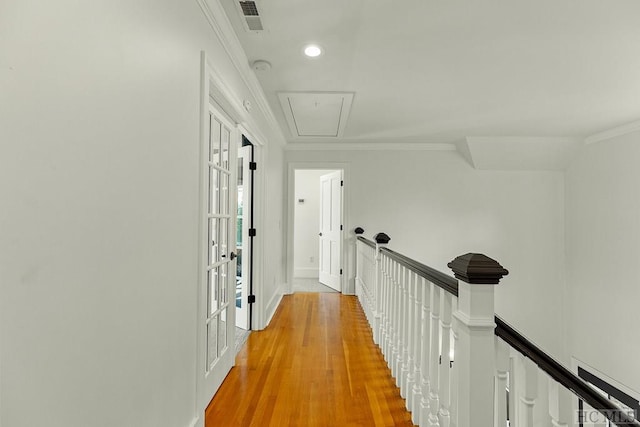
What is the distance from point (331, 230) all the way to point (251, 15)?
392 cm

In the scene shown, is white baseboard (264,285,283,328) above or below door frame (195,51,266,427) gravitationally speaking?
below

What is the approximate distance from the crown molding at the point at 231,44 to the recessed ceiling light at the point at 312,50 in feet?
1.49

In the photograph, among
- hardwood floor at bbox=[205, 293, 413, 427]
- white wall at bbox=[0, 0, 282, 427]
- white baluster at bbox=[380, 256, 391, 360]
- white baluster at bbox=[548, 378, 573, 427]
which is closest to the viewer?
white wall at bbox=[0, 0, 282, 427]

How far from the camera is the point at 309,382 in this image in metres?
2.25

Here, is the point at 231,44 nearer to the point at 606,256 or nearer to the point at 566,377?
the point at 566,377

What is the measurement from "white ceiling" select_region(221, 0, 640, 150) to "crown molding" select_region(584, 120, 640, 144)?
6.7 inches

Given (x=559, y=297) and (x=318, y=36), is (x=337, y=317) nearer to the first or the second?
(x=318, y=36)

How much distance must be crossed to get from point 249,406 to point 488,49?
2.87 meters

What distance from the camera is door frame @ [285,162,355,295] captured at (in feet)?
16.1

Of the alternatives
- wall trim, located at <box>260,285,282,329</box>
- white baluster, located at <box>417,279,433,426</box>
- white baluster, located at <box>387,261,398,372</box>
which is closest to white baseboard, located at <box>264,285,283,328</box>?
wall trim, located at <box>260,285,282,329</box>

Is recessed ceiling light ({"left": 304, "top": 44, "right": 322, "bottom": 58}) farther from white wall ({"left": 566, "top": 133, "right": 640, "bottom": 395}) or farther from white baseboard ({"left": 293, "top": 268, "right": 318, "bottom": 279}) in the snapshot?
white baseboard ({"left": 293, "top": 268, "right": 318, "bottom": 279})

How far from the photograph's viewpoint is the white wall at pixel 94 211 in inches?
25.6

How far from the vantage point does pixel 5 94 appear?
0.62 meters

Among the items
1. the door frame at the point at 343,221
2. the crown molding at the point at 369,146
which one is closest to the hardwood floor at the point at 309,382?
the door frame at the point at 343,221
